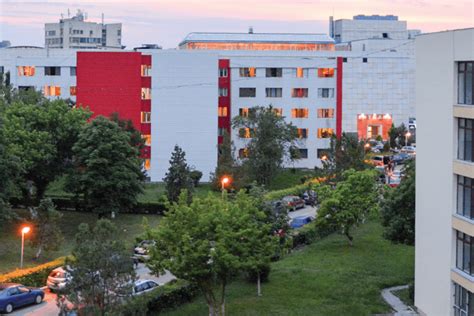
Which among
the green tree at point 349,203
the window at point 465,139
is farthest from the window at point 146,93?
the window at point 465,139

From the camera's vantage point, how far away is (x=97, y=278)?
1833 cm

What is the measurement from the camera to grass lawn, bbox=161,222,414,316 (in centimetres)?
2409

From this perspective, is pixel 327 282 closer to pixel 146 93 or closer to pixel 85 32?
pixel 146 93

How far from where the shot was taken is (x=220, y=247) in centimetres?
2042

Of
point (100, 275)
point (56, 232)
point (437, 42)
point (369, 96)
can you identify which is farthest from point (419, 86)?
point (369, 96)

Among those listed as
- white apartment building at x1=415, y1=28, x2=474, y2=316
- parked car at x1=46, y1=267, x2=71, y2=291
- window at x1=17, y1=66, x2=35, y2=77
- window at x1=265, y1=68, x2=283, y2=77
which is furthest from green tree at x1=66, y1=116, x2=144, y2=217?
window at x1=17, y1=66, x2=35, y2=77

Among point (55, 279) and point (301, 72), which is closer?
point (55, 279)

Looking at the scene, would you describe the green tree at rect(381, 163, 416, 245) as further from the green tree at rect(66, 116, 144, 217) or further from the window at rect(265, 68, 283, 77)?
the window at rect(265, 68, 283, 77)

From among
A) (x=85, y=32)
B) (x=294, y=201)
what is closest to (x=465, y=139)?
(x=294, y=201)

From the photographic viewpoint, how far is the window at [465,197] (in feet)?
63.8

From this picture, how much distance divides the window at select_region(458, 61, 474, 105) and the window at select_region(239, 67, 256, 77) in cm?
4105

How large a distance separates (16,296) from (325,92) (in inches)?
1666

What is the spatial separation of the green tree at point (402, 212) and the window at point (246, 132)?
24.6 meters

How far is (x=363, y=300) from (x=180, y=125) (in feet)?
108
